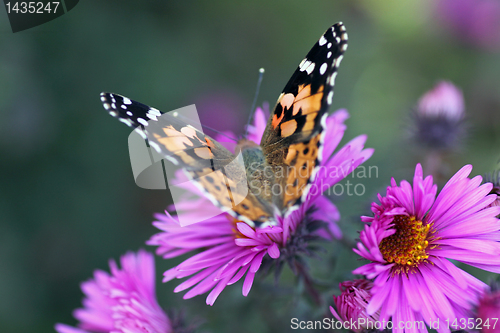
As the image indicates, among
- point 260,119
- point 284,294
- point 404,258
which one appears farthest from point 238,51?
point 404,258

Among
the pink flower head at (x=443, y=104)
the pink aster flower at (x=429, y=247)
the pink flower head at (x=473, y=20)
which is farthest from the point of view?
the pink flower head at (x=473, y=20)

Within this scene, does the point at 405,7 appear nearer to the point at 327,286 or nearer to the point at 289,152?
the point at 289,152

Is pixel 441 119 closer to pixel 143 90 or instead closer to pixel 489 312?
pixel 489 312

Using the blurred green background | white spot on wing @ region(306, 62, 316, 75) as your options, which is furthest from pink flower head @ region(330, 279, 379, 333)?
the blurred green background

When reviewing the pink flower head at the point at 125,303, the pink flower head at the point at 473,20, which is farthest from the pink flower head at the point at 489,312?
the pink flower head at the point at 473,20

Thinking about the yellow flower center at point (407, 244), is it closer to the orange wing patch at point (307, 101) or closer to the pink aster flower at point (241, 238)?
the pink aster flower at point (241, 238)

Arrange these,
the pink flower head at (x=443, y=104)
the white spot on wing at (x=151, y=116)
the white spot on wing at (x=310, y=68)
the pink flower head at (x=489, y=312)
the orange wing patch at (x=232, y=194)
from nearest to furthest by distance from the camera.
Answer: the pink flower head at (x=489, y=312) → the orange wing patch at (x=232, y=194) → the white spot on wing at (x=310, y=68) → the white spot on wing at (x=151, y=116) → the pink flower head at (x=443, y=104)

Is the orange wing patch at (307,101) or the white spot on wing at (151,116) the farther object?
the white spot on wing at (151,116)
